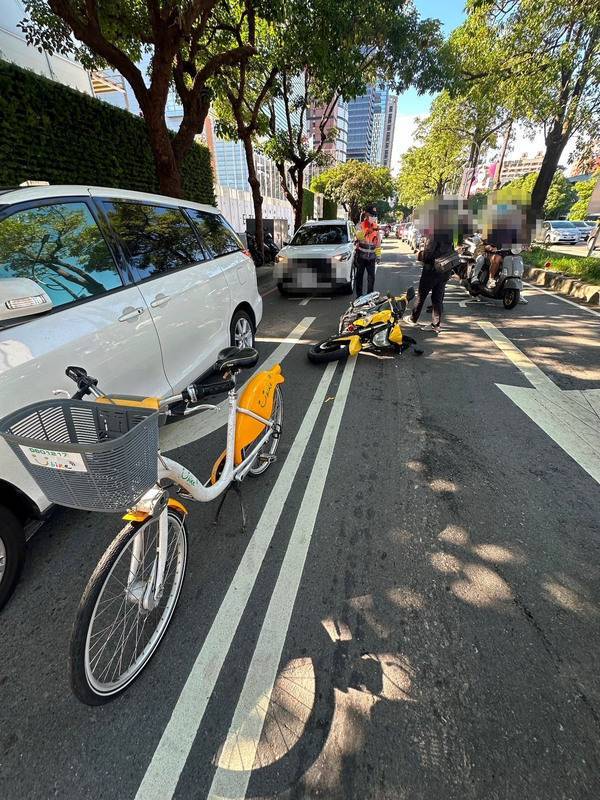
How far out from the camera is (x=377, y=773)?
1404mm

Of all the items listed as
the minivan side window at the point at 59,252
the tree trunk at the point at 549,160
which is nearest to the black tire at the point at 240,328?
the minivan side window at the point at 59,252

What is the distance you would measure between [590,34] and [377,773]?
51.4 feet

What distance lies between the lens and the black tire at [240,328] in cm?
446

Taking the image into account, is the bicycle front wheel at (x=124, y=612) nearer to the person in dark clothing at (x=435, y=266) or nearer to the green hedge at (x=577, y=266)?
the person in dark clothing at (x=435, y=266)

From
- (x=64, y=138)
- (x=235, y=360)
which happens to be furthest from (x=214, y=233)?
(x=64, y=138)

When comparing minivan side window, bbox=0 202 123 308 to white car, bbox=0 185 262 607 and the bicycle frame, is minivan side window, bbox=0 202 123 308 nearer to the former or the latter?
white car, bbox=0 185 262 607

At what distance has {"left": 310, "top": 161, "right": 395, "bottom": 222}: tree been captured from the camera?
39.8 metres

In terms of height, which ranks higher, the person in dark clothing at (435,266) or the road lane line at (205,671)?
the person in dark clothing at (435,266)

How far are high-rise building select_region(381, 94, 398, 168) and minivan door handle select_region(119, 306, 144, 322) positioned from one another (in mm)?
147474

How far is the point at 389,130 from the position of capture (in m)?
132

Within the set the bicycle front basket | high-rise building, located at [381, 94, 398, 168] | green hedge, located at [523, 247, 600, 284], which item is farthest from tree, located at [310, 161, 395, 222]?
high-rise building, located at [381, 94, 398, 168]

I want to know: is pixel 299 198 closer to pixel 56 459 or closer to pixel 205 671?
pixel 56 459

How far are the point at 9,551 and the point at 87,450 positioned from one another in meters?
1.28

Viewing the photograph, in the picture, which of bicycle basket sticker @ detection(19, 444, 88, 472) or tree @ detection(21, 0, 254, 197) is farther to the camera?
tree @ detection(21, 0, 254, 197)
